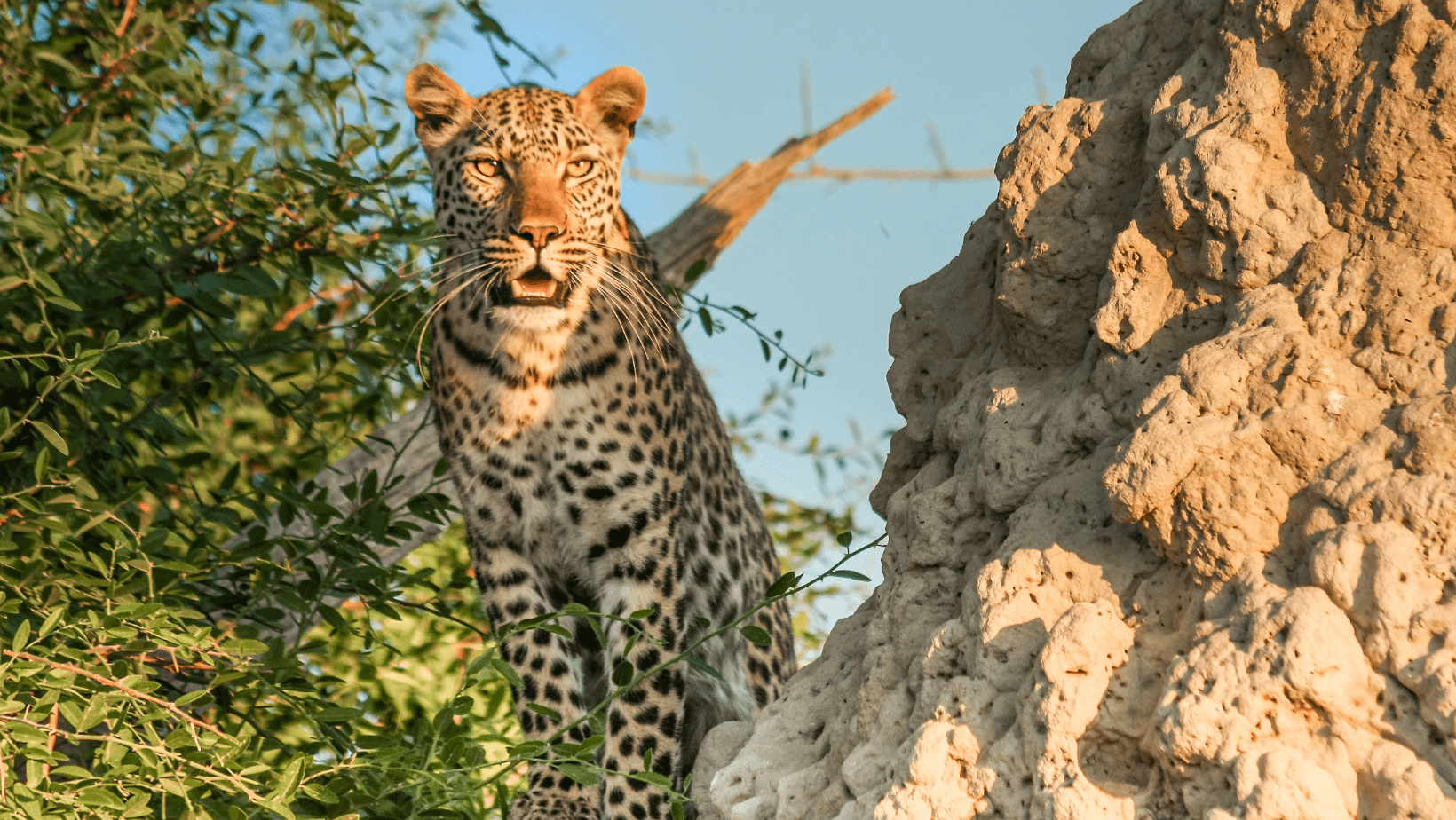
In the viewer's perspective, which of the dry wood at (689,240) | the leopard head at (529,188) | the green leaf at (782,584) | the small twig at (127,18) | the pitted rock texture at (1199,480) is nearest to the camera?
the pitted rock texture at (1199,480)

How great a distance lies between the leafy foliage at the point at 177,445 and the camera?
3555mm

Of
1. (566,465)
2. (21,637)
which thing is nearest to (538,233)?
(566,465)

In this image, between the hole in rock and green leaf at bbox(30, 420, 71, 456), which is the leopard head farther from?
the hole in rock

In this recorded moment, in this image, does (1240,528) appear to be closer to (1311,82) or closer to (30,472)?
(1311,82)

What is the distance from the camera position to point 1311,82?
2.90m

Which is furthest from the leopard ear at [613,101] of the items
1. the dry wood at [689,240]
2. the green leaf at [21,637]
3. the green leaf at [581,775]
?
the green leaf at [21,637]

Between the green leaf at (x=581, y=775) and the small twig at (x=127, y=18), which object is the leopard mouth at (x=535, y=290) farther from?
the small twig at (x=127, y=18)

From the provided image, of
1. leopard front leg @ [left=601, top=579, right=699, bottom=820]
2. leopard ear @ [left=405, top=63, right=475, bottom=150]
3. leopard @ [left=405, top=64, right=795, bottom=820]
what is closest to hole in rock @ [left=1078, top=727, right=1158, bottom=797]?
leopard front leg @ [left=601, top=579, right=699, bottom=820]

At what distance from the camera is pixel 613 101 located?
561 centimetres

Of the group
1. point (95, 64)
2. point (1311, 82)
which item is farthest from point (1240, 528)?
point (95, 64)

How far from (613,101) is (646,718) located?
2.49m

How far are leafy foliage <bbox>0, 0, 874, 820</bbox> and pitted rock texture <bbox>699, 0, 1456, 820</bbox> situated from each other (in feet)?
2.35

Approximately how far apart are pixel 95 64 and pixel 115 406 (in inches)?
70.1

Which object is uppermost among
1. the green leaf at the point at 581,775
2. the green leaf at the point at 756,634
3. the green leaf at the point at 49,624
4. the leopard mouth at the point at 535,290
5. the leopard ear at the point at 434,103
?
the leopard ear at the point at 434,103
